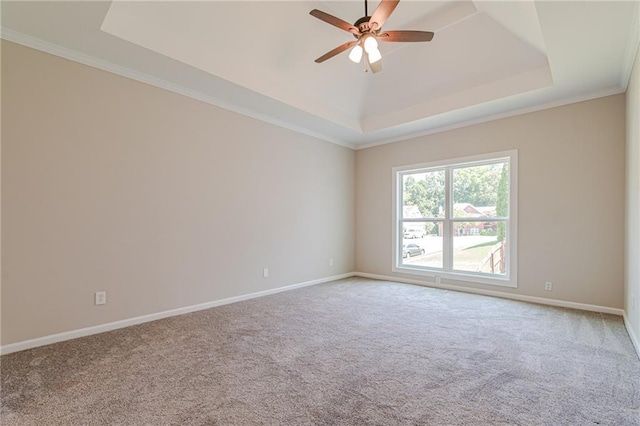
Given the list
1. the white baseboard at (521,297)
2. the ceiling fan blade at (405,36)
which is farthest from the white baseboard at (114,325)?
the ceiling fan blade at (405,36)

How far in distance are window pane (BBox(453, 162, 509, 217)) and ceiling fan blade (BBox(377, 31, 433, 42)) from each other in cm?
264

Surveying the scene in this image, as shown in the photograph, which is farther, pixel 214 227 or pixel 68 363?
pixel 214 227

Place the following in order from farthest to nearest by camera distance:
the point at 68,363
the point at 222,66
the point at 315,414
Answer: the point at 222,66 → the point at 68,363 → the point at 315,414

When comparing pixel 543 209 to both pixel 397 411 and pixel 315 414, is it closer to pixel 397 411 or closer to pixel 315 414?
pixel 397 411

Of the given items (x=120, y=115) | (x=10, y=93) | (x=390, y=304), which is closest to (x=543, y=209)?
(x=390, y=304)

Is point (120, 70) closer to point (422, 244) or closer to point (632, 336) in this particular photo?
point (422, 244)

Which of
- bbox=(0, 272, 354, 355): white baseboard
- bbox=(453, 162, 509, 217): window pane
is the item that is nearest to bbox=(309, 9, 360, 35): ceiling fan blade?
bbox=(453, 162, 509, 217): window pane

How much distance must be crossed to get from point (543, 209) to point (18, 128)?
580 centimetres

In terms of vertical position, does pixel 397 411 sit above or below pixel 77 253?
below

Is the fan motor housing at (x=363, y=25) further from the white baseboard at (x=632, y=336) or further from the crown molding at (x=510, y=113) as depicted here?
the white baseboard at (x=632, y=336)

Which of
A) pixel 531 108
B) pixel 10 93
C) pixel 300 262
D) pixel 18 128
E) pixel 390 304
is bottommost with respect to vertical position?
pixel 390 304

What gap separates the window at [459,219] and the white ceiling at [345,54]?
78cm

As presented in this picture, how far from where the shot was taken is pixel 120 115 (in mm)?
3162

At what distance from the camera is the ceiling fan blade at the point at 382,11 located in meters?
2.31
